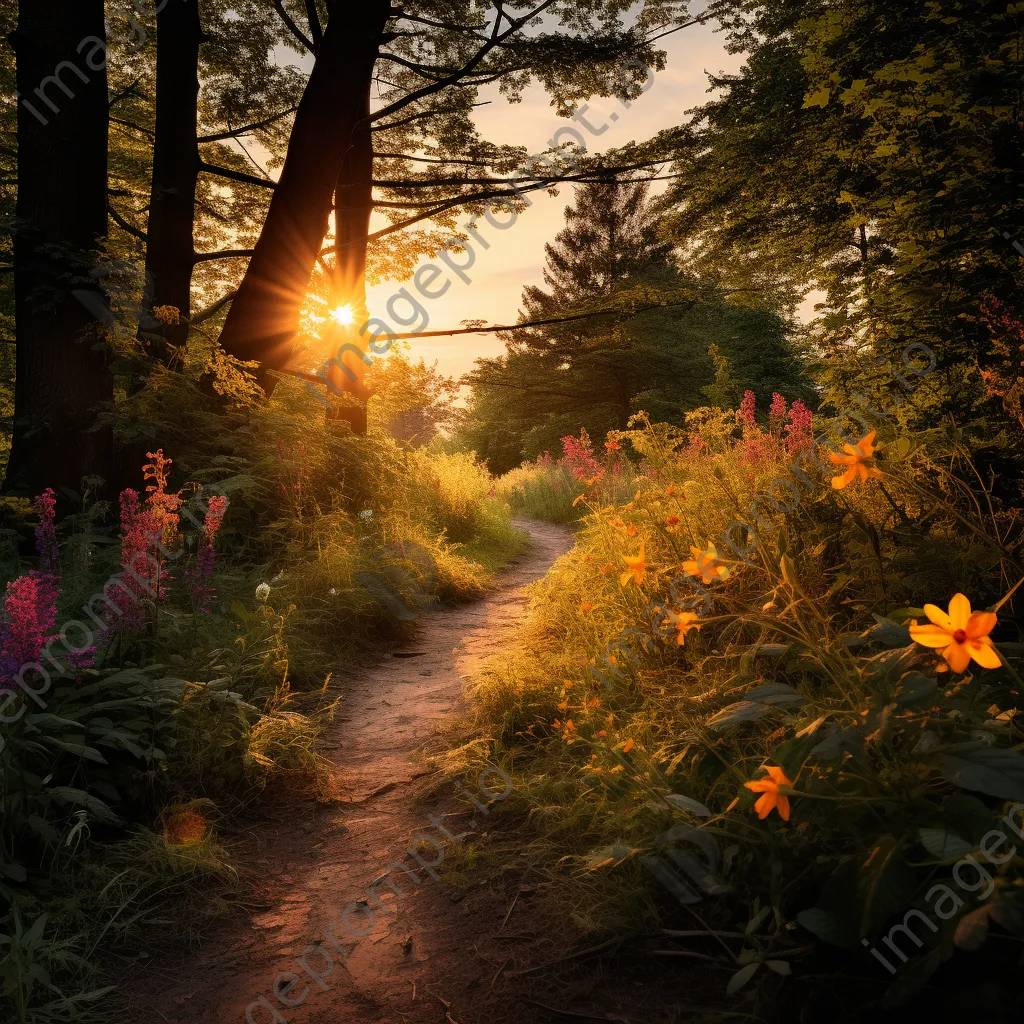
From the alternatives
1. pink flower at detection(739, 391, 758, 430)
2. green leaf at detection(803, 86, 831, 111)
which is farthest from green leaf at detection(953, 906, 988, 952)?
green leaf at detection(803, 86, 831, 111)

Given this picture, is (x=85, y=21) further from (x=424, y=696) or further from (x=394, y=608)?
(x=424, y=696)

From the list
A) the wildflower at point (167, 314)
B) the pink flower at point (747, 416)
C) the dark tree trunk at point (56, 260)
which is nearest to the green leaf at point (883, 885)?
the pink flower at point (747, 416)

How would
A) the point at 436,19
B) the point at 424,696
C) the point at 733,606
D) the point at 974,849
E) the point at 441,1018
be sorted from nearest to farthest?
the point at 974,849 → the point at 441,1018 → the point at 733,606 → the point at 424,696 → the point at 436,19

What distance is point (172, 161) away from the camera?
21.4ft

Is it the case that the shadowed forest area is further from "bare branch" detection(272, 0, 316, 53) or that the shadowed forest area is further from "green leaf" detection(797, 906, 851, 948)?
"bare branch" detection(272, 0, 316, 53)

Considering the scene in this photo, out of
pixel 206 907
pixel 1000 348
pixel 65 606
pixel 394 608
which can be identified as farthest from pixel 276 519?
pixel 1000 348

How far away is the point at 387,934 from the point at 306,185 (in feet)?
22.6

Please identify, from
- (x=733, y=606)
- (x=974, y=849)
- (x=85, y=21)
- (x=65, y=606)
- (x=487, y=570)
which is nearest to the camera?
(x=974, y=849)

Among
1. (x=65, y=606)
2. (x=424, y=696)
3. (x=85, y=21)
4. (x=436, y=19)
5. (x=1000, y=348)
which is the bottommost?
(x=424, y=696)

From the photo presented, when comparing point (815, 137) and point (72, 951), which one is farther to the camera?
point (815, 137)

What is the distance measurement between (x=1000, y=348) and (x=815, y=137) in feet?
12.1

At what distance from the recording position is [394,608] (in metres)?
5.65

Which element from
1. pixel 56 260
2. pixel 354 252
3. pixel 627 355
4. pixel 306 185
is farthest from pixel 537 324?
pixel 627 355

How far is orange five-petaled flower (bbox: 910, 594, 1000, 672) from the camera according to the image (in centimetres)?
116
